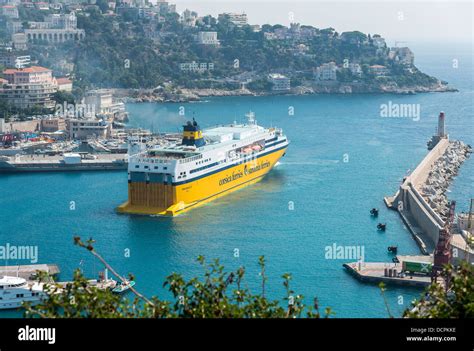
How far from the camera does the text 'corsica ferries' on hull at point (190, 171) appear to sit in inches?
461

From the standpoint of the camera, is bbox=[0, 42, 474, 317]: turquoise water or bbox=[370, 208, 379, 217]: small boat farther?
bbox=[370, 208, 379, 217]: small boat

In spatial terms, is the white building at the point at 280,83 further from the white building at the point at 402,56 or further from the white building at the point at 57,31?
the white building at the point at 57,31

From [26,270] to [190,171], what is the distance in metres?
3.50

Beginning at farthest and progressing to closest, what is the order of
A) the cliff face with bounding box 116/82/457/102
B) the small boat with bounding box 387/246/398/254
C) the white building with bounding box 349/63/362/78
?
the white building with bounding box 349/63/362/78, the cliff face with bounding box 116/82/457/102, the small boat with bounding box 387/246/398/254

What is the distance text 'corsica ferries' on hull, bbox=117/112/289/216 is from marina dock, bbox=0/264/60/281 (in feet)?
8.67

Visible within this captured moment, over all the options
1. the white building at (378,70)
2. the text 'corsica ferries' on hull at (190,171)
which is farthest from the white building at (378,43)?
the text 'corsica ferries' on hull at (190,171)

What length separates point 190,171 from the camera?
39.3ft

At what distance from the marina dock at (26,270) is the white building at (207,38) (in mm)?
29017

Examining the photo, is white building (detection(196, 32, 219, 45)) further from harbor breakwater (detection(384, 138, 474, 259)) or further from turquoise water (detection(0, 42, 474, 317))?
harbor breakwater (detection(384, 138, 474, 259))

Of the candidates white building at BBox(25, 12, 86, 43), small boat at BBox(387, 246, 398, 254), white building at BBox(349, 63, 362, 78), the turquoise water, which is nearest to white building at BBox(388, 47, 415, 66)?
white building at BBox(349, 63, 362, 78)

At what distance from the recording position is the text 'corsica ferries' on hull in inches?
461

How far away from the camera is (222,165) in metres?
12.7
